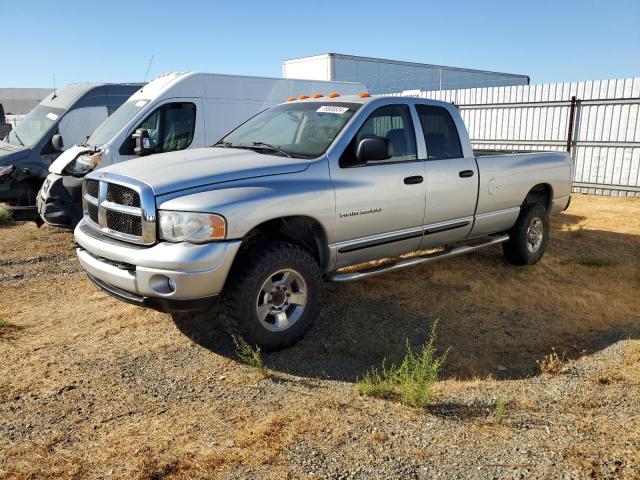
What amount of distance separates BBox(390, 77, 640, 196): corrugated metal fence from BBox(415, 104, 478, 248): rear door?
9.43 metres

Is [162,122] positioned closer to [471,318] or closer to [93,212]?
[93,212]

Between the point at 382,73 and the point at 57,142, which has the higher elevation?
the point at 382,73

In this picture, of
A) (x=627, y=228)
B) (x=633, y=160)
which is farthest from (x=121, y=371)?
(x=633, y=160)

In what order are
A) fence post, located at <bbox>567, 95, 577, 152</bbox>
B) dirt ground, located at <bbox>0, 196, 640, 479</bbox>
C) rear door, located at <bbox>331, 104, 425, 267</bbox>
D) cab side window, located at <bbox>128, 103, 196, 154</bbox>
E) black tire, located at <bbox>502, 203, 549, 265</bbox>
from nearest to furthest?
dirt ground, located at <bbox>0, 196, 640, 479</bbox> < rear door, located at <bbox>331, 104, 425, 267</bbox> < black tire, located at <bbox>502, 203, 549, 265</bbox> < cab side window, located at <bbox>128, 103, 196, 154</bbox> < fence post, located at <bbox>567, 95, 577, 152</bbox>

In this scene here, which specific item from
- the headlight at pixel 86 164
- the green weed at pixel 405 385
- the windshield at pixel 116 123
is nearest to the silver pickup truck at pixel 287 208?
the green weed at pixel 405 385

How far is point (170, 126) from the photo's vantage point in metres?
8.24

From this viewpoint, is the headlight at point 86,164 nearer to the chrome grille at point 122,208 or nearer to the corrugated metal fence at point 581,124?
the chrome grille at point 122,208

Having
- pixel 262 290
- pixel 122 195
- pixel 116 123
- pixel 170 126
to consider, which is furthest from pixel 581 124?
pixel 122 195

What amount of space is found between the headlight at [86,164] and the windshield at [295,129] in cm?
275

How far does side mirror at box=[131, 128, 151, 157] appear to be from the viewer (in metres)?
7.40

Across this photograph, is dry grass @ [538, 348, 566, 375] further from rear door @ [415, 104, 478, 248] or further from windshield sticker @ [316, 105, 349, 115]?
windshield sticker @ [316, 105, 349, 115]

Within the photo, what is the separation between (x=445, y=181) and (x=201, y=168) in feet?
8.02

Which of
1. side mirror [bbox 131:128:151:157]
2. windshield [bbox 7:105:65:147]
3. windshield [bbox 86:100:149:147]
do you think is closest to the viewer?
side mirror [bbox 131:128:151:157]

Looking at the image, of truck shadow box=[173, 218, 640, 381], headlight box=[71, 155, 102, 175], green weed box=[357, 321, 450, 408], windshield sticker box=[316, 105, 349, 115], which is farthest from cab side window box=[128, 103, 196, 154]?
green weed box=[357, 321, 450, 408]
